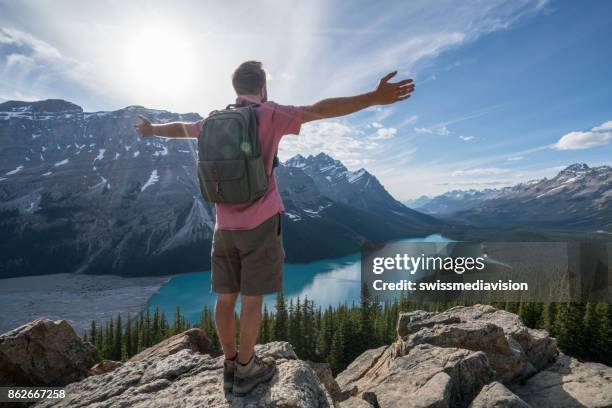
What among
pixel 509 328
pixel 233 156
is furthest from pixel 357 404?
pixel 509 328

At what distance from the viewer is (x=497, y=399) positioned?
20.1ft

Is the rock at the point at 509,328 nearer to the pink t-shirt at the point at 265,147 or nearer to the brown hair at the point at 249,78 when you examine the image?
the pink t-shirt at the point at 265,147

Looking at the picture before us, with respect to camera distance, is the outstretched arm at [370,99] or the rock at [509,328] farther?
the rock at [509,328]

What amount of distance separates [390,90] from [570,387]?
32.1ft

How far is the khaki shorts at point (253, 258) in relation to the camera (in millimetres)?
4098

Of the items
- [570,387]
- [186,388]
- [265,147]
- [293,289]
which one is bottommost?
[293,289]

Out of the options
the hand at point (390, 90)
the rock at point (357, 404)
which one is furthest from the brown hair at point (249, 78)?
the rock at point (357, 404)

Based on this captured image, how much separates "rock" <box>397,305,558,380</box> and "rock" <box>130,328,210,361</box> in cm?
737

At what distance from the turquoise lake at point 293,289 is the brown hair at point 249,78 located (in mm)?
104092

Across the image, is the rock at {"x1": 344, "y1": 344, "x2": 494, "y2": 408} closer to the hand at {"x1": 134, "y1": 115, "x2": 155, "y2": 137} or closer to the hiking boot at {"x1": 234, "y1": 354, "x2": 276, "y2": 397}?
the hiking boot at {"x1": 234, "y1": 354, "x2": 276, "y2": 397}

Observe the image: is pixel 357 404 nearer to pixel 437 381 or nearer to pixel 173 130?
pixel 437 381

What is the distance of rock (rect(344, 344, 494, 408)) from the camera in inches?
269

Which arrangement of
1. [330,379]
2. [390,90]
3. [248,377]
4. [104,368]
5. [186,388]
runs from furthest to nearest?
[330,379] → [104,368] → [186,388] → [248,377] → [390,90]

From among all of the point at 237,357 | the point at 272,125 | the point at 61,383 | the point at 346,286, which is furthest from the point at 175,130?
the point at 346,286
